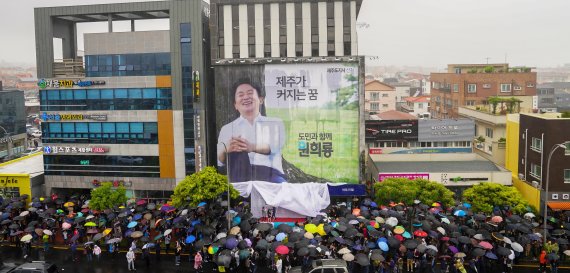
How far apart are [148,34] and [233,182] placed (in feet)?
52.0

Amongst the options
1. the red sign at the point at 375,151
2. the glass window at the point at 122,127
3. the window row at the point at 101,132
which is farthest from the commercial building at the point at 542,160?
the glass window at the point at 122,127

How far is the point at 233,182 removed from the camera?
45500 mm

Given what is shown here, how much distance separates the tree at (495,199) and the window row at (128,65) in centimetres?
2880

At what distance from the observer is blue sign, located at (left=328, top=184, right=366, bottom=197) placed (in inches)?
1754

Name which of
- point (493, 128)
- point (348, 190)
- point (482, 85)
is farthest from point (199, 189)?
point (482, 85)

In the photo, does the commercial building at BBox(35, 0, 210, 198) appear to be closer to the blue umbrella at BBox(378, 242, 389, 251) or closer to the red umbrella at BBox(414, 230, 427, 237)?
the blue umbrella at BBox(378, 242, 389, 251)

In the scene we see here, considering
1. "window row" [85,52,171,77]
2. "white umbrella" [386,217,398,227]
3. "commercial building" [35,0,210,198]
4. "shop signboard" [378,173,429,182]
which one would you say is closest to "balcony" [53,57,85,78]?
"commercial building" [35,0,210,198]

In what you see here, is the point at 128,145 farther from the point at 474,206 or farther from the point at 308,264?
the point at 474,206

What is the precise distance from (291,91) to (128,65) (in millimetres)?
15647

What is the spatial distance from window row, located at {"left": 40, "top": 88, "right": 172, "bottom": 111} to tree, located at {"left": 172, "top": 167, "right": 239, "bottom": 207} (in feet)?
35.8

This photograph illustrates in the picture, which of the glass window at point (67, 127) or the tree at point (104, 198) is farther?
the glass window at point (67, 127)

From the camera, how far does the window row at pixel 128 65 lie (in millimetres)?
46250

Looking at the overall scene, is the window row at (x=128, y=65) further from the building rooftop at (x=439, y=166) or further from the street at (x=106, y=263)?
the building rooftop at (x=439, y=166)

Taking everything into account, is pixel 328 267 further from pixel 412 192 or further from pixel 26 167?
pixel 26 167
